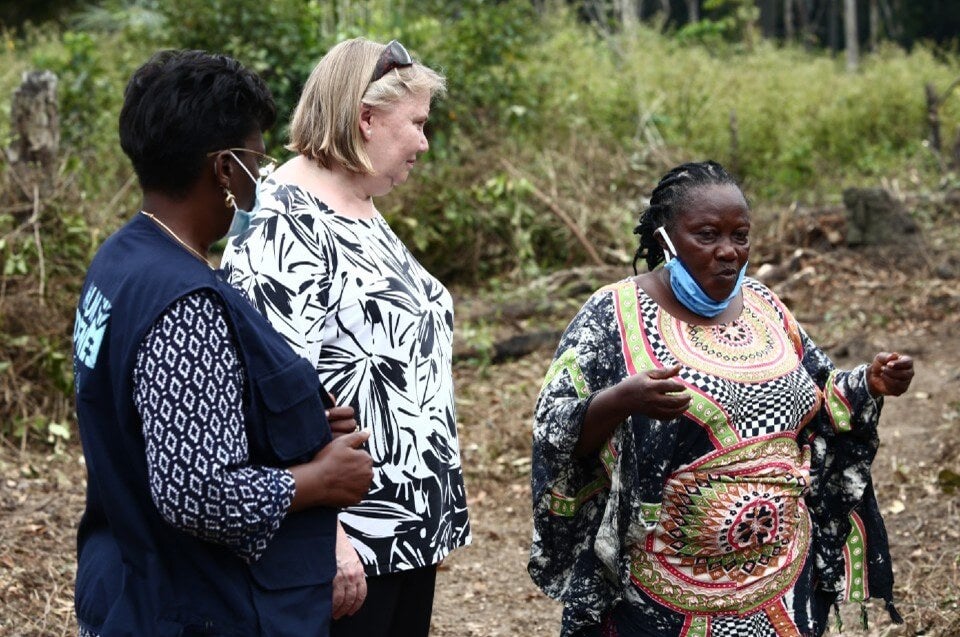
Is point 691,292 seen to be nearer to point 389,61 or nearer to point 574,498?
point 574,498

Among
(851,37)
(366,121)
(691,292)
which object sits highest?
(366,121)

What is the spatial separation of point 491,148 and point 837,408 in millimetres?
7244

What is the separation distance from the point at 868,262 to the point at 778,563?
6826 millimetres

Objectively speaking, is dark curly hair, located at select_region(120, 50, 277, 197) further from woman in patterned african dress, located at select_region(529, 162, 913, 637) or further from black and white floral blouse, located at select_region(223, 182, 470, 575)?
woman in patterned african dress, located at select_region(529, 162, 913, 637)

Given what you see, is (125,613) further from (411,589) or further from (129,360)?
(411,589)

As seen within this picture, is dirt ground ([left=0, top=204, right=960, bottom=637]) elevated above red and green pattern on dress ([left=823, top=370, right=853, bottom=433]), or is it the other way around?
red and green pattern on dress ([left=823, top=370, right=853, bottom=433])

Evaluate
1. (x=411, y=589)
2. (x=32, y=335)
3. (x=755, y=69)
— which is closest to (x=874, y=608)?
(x=411, y=589)

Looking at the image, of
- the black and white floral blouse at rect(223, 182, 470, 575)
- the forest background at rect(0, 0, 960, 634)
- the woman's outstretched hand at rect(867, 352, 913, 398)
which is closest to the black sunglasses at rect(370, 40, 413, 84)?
the black and white floral blouse at rect(223, 182, 470, 575)

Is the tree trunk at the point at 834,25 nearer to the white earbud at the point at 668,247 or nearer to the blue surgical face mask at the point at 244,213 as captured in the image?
the white earbud at the point at 668,247

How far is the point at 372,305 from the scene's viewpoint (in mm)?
2752

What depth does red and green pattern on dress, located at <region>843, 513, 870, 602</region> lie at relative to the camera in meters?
3.33

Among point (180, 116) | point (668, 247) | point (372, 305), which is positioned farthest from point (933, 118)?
point (180, 116)

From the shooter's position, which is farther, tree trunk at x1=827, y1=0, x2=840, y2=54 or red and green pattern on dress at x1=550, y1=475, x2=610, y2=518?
tree trunk at x1=827, y1=0, x2=840, y2=54

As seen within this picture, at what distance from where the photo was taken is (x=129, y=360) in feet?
6.68
